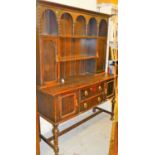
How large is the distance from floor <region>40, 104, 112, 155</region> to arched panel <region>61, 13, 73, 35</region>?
108 centimetres

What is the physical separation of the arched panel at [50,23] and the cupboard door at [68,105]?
672 mm

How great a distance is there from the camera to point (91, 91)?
→ 2.01m

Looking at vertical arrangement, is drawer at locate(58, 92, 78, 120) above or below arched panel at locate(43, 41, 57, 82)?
below

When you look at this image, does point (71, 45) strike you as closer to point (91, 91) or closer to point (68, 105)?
point (91, 91)

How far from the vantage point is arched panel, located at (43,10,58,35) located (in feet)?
5.87

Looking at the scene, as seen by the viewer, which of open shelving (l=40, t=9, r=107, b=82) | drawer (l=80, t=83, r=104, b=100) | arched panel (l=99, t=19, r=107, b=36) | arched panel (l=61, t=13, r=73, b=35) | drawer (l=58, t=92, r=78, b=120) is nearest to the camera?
drawer (l=58, t=92, r=78, b=120)

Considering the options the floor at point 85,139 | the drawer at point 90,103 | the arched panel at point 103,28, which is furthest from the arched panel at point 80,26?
the floor at point 85,139

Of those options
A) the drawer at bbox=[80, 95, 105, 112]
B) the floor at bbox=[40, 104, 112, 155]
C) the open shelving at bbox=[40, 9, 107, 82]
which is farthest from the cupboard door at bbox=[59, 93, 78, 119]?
the floor at bbox=[40, 104, 112, 155]

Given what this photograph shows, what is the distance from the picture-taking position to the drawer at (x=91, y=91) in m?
1.88

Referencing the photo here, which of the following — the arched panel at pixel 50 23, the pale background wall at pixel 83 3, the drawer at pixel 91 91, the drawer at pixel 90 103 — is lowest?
the drawer at pixel 90 103

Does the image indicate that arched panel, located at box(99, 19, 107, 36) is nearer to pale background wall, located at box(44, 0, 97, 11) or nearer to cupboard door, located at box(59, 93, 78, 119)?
pale background wall, located at box(44, 0, 97, 11)

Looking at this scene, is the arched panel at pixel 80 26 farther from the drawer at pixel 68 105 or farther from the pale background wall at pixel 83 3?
the drawer at pixel 68 105

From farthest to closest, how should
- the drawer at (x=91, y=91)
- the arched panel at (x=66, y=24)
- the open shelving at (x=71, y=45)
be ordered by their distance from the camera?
the arched panel at (x=66, y=24) → the drawer at (x=91, y=91) → the open shelving at (x=71, y=45)
